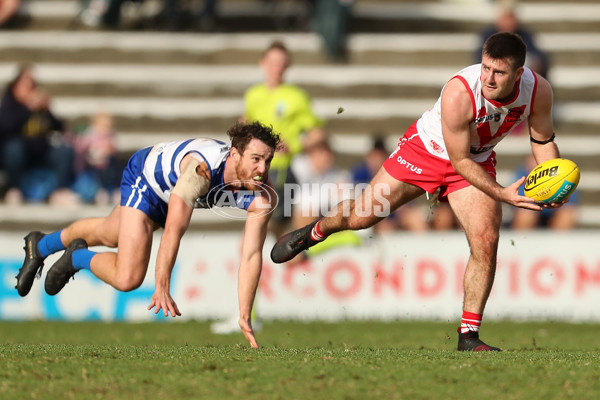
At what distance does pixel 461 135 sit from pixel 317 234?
1.79 meters

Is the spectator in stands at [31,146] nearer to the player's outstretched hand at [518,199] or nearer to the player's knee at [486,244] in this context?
the player's knee at [486,244]

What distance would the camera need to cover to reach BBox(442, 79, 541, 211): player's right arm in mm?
6844

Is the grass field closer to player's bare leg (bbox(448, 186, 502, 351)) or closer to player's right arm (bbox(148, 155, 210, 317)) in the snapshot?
player's right arm (bbox(148, 155, 210, 317))

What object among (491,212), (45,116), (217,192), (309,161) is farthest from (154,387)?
(45,116)

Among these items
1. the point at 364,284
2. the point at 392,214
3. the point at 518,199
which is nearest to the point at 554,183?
the point at 518,199

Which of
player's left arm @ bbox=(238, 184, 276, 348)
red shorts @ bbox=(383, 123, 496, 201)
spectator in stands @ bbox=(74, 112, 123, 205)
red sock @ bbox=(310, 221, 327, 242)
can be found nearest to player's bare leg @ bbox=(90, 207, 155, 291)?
player's left arm @ bbox=(238, 184, 276, 348)

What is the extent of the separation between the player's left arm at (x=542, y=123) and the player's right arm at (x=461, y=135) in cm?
53

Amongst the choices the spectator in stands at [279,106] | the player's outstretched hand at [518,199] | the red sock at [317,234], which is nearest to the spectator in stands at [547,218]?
the spectator in stands at [279,106]

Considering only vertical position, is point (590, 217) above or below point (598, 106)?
below

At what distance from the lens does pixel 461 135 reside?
6.95 metres

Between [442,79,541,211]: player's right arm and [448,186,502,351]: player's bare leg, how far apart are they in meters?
0.33

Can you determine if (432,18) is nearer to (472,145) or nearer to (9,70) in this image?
(9,70)

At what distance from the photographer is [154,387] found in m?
5.25

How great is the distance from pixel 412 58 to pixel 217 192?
998 centimetres
